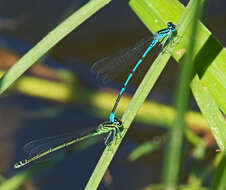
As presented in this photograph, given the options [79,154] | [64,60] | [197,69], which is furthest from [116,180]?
[197,69]

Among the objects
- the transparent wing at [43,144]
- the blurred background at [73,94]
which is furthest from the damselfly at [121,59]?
the blurred background at [73,94]

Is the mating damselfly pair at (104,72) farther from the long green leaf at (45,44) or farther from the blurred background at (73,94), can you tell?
the long green leaf at (45,44)

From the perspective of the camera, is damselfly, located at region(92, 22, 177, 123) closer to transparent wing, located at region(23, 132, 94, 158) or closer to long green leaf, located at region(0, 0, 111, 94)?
transparent wing, located at region(23, 132, 94, 158)

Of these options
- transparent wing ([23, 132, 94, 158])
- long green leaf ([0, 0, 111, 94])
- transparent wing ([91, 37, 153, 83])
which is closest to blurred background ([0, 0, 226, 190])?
transparent wing ([23, 132, 94, 158])

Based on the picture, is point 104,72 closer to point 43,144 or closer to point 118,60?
point 118,60

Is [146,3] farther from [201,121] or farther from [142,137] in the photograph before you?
[142,137]

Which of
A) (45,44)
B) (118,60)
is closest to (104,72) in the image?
(118,60)
